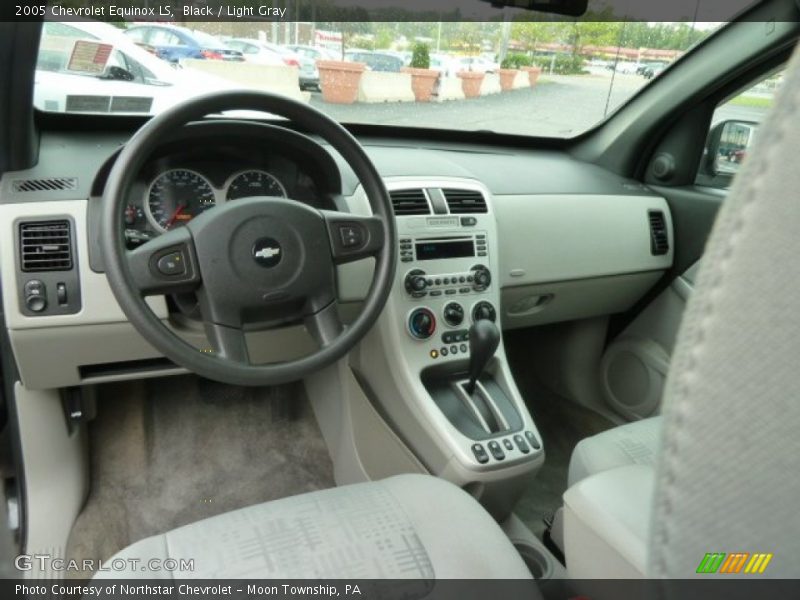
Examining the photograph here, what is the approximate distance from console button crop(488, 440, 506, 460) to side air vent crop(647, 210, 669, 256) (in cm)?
108

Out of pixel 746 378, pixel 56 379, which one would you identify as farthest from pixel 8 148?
pixel 746 378

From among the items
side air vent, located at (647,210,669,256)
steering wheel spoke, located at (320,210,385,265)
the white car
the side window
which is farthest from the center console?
the side window

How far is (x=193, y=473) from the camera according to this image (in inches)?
78.0

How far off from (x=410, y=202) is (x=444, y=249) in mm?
160

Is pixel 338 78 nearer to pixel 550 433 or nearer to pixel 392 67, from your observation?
pixel 392 67

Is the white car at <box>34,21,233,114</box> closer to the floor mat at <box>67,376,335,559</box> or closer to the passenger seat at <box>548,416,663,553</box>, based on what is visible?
the floor mat at <box>67,376,335,559</box>

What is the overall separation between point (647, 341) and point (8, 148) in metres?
2.16

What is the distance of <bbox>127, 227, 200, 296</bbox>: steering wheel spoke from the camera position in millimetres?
1151

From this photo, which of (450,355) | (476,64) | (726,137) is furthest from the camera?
(726,137)

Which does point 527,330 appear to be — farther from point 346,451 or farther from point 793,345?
point 793,345

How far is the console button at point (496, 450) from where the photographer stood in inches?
58.3

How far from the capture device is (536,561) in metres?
1.61

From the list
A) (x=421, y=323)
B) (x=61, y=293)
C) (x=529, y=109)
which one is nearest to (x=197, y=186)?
(x=61, y=293)

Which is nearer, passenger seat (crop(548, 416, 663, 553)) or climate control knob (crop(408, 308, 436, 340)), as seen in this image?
passenger seat (crop(548, 416, 663, 553))
